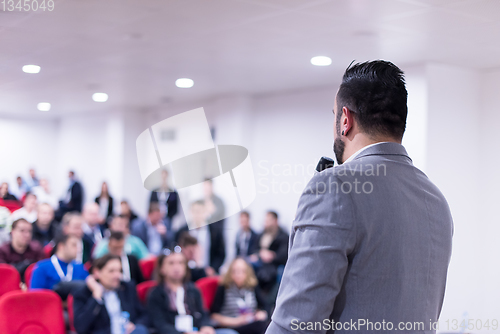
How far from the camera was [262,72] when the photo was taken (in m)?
5.66

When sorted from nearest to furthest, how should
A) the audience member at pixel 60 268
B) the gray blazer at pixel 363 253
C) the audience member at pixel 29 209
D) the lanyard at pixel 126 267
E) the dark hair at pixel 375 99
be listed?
the gray blazer at pixel 363 253, the dark hair at pixel 375 99, the audience member at pixel 60 268, the lanyard at pixel 126 267, the audience member at pixel 29 209

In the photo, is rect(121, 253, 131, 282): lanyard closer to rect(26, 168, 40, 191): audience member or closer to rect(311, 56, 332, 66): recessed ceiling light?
rect(311, 56, 332, 66): recessed ceiling light

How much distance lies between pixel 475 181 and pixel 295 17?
287 cm

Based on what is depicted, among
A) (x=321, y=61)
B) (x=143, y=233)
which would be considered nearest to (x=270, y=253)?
(x=143, y=233)

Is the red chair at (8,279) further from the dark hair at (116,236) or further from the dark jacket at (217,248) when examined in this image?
the dark jacket at (217,248)

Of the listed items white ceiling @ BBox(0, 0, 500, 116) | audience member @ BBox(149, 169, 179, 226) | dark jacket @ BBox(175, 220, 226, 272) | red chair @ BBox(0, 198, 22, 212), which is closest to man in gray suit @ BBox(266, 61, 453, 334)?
white ceiling @ BBox(0, 0, 500, 116)

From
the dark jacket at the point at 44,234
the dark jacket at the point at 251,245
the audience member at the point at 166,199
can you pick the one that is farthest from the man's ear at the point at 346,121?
the audience member at the point at 166,199

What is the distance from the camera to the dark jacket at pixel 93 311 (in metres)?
3.37

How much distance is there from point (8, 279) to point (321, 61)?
3.27 meters

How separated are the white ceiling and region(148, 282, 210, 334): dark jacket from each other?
1.97 m

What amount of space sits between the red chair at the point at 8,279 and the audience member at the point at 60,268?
228 mm

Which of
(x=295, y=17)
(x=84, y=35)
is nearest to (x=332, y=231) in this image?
(x=295, y=17)

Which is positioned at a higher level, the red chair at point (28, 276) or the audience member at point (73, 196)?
the audience member at point (73, 196)

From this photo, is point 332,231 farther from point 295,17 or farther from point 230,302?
point 230,302
